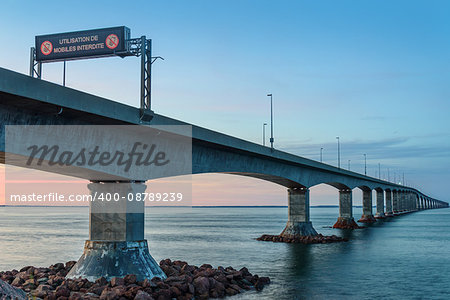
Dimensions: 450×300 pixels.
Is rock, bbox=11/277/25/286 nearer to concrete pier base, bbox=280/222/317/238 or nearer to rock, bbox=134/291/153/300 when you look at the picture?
rock, bbox=134/291/153/300

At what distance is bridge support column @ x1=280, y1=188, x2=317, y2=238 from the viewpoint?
5797 cm

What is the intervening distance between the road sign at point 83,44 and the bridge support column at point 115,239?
6.29 metres

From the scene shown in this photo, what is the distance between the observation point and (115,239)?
2452 cm

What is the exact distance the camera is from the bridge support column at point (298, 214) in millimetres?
57969

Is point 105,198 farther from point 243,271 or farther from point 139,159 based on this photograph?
point 243,271

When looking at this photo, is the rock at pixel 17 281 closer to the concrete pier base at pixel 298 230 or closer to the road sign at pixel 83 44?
the road sign at pixel 83 44

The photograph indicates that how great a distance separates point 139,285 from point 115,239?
2.60 metres

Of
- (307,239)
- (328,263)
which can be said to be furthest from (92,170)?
(307,239)

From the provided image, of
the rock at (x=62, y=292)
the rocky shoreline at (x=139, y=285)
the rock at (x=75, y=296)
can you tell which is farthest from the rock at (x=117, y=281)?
the rock at (x=62, y=292)

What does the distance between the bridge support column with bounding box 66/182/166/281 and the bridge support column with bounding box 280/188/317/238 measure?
34.6 m

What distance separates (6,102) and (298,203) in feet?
145

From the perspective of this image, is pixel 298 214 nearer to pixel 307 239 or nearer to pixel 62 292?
pixel 307 239

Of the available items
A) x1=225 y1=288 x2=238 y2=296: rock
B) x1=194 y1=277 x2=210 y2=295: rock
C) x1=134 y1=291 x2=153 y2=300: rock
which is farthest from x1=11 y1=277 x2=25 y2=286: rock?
x1=225 y1=288 x2=238 y2=296: rock

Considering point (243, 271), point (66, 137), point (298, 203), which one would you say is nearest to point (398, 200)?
point (298, 203)
